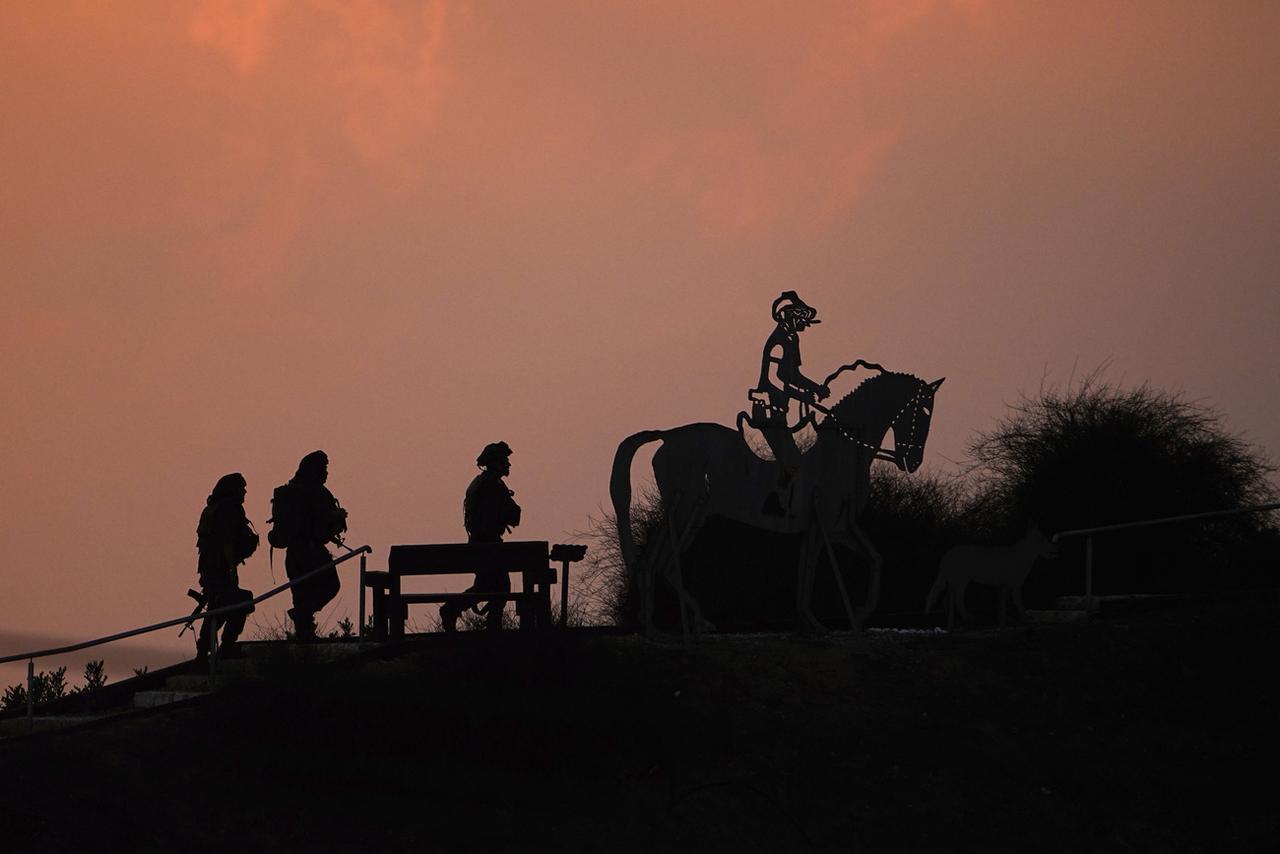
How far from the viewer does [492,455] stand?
2220cm

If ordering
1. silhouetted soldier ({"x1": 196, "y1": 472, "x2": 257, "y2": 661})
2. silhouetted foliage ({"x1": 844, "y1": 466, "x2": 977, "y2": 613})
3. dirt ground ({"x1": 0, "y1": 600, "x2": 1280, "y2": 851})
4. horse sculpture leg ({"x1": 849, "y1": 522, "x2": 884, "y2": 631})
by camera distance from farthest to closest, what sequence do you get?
silhouetted foliage ({"x1": 844, "y1": 466, "x2": 977, "y2": 613}), horse sculpture leg ({"x1": 849, "y1": 522, "x2": 884, "y2": 631}), silhouetted soldier ({"x1": 196, "y1": 472, "x2": 257, "y2": 661}), dirt ground ({"x1": 0, "y1": 600, "x2": 1280, "y2": 851})

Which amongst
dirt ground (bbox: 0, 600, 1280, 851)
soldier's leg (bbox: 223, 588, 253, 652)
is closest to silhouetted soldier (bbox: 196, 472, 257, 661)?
soldier's leg (bbox: 223, 588, 253, 652)

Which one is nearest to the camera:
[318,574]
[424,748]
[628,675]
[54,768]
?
[54,768]

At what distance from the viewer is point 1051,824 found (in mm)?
17719

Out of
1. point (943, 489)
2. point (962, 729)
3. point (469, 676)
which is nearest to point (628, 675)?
point (469, 676)

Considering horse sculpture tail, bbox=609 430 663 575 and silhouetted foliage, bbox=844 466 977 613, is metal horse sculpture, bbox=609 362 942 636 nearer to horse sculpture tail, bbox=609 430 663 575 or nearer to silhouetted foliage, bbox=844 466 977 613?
horse sculpture tail, bbox=609 430 663 575

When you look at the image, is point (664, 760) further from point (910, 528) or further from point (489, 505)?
point (910, 528)

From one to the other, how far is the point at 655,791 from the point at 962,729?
3.49 meters

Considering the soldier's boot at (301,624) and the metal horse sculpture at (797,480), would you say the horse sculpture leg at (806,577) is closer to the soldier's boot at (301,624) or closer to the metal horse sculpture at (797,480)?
the metal horse sculpture at (797,480)

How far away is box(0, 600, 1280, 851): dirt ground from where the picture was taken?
1680 cm

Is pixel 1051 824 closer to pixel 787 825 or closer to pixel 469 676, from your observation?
pixel 787 825

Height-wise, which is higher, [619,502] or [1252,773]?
[619,502]

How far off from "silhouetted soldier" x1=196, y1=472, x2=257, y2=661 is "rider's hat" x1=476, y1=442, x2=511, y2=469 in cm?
294

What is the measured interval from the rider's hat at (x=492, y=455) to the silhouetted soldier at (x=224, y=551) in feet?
9.66
